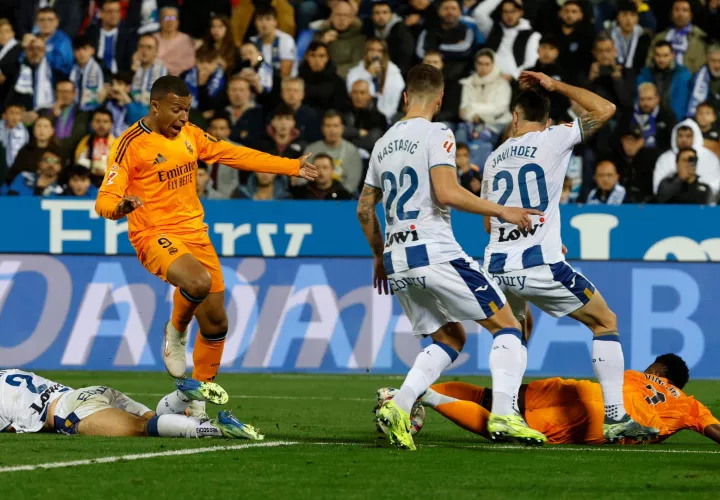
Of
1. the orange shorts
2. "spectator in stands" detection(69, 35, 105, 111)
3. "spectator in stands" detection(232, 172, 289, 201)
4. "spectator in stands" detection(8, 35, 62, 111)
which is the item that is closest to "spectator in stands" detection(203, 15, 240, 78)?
"spectator in stands" detection(69, 35, 105, 111)

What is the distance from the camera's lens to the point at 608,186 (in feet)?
48.9

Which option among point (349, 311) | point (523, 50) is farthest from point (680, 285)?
point (523, 50)

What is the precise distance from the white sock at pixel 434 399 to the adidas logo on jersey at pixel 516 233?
113cm

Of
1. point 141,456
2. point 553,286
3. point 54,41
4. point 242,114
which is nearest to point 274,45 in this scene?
point 242,114

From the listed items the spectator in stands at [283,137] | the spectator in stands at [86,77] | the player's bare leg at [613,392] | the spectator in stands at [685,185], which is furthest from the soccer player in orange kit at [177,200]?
the spectator in stands at [86,77]

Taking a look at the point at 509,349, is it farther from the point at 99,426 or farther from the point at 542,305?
the point at 99,426

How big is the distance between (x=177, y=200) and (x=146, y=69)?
8.78 m

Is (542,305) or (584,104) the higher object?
(584,104)

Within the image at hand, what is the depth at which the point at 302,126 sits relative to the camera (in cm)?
1628

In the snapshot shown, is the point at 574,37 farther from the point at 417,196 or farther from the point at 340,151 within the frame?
the point at 417,196

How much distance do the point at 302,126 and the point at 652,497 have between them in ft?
36.7

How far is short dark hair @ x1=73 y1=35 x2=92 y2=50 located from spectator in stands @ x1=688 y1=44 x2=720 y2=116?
7.89 metres

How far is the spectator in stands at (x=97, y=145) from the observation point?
15.9 meters

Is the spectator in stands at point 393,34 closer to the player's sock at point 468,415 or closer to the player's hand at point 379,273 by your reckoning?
the player's hand at point 379,273
